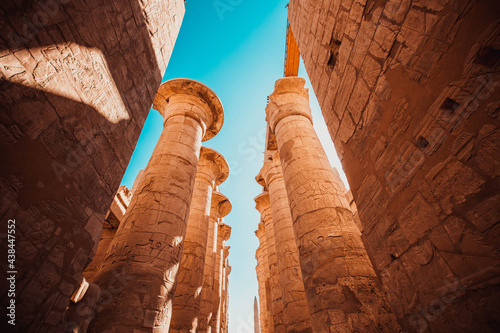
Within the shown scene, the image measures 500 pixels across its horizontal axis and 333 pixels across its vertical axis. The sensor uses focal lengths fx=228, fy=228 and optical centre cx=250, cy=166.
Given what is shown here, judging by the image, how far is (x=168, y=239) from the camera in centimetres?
449

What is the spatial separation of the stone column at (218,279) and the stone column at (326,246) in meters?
6.57

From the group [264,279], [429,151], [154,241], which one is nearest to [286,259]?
[154,241]

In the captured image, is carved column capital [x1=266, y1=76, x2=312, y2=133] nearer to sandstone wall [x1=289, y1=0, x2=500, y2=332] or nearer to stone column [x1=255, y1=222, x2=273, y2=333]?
sandstone wall [x1=289, y1=0, x2=500, y2=332]

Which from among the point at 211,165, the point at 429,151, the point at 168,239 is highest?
the point at 211,165

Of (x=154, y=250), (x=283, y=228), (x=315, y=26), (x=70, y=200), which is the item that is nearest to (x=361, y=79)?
(x=315, y=26)

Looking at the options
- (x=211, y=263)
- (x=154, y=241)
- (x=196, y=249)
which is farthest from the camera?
(x=211, y=263)

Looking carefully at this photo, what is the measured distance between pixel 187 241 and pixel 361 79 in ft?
22.7

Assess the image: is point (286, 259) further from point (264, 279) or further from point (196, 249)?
point (264, 279)

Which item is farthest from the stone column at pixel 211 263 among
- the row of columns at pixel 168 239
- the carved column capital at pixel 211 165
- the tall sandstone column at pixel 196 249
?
the carved column capital at pixel 211 165

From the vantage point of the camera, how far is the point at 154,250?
4160mm

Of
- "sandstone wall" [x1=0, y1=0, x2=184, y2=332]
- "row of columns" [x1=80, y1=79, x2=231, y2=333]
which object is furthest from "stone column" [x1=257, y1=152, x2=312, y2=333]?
"sandstone wall" [x1=0, y1=0, x2=184, y2=332]

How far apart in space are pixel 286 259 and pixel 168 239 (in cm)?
428

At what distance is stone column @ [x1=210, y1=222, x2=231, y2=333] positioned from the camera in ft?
31.1

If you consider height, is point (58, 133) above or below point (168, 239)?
below
